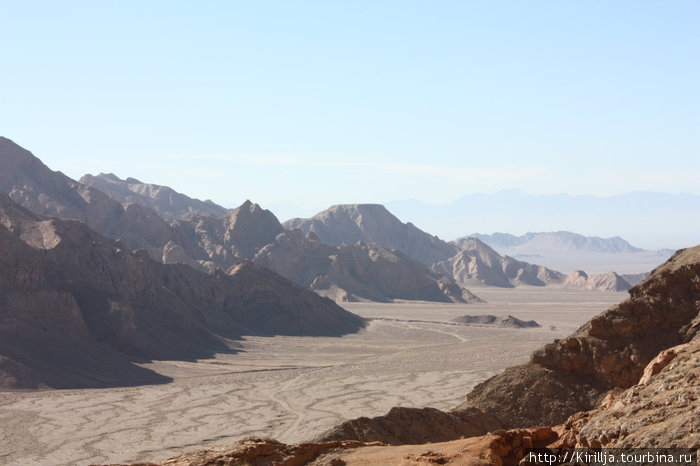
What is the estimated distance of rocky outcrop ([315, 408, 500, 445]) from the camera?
1825 cm

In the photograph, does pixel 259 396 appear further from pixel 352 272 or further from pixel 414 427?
pixel 352 272

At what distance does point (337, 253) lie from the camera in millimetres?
111812

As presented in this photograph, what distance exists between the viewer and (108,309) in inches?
2136

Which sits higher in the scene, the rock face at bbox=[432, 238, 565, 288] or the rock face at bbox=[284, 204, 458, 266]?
the rock face at bbox=[284, 204, 458, 266]

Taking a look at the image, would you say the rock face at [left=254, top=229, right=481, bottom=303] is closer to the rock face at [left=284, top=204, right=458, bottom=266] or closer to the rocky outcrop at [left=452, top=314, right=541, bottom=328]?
the rocky outcrop at [left=452, top=314, right=541, bottom=328]

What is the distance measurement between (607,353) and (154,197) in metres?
134

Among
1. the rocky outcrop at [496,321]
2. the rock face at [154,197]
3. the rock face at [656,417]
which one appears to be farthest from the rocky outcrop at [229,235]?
the rock face at [656,417]

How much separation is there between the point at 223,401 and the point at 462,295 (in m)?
76.5

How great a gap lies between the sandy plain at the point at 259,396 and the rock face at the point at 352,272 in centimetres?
3174

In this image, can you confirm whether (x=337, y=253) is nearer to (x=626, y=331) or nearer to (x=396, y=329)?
(x=396, y=329)

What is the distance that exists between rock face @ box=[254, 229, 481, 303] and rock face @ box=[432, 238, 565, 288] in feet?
100

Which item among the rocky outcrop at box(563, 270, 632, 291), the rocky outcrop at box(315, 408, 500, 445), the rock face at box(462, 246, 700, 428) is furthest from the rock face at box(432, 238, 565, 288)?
the rocky outcrop at box(315, 408, 500, 445)

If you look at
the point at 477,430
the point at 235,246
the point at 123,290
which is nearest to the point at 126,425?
the point at 477,430

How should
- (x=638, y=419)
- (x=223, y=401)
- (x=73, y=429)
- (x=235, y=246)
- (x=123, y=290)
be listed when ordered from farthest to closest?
(x=235, y=246) → (x=123, y=290) → (x=223, y=401) → (x=73, y=429) → (x=638, y=419)
